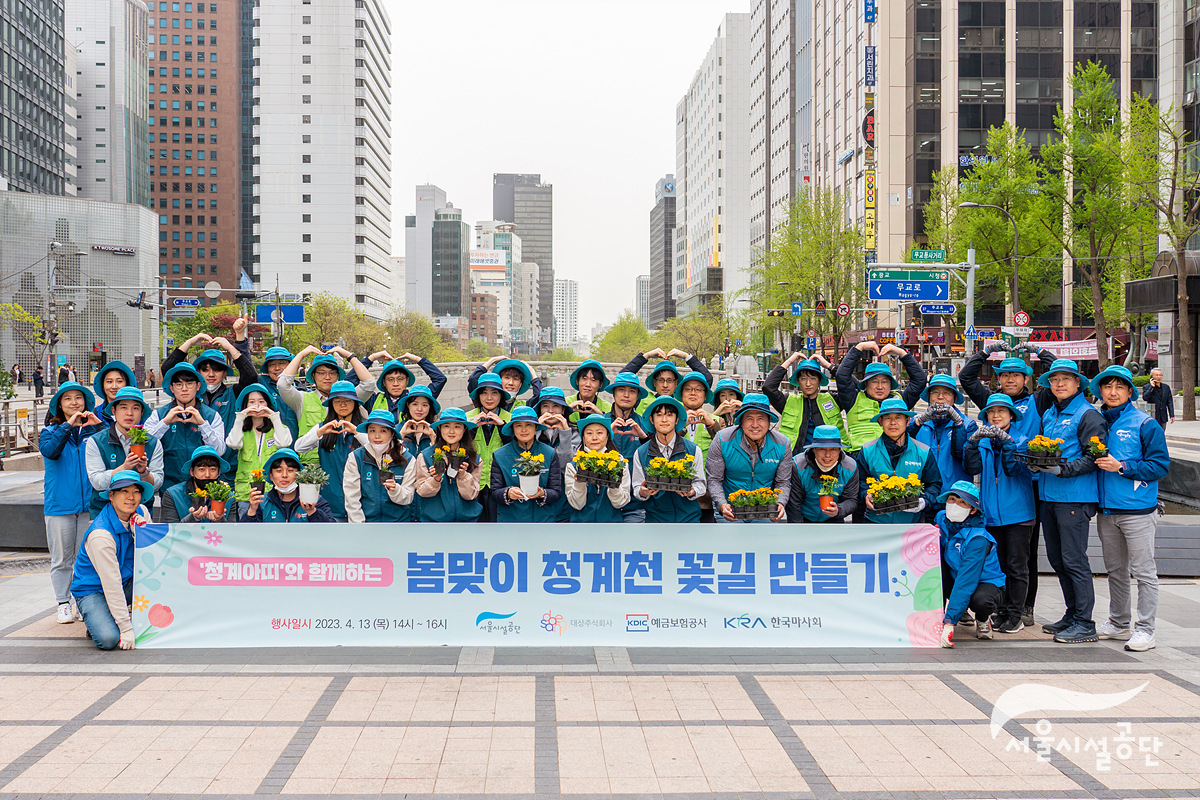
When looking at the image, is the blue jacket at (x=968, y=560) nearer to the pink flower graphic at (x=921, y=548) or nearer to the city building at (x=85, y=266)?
the pink flower graphic at (x=921, y=548)

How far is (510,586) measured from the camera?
24.6 feet

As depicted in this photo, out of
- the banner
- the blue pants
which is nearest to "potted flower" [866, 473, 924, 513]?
the banner

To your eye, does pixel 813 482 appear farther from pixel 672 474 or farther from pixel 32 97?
pixel 32 97

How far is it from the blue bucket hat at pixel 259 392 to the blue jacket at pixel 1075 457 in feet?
23.4

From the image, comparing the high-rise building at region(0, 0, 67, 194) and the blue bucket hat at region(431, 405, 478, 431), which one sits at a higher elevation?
the high-rise building at region(0, 0, 67, 194)

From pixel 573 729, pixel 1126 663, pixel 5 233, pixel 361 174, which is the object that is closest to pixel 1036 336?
pixel 1126 663

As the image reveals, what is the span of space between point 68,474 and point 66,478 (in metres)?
0.04

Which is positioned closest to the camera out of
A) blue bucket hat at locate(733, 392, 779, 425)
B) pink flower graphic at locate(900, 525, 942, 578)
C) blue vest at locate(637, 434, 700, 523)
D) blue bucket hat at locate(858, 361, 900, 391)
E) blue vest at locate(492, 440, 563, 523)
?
pink flower graphic at locate(900, 525, 942, 578)

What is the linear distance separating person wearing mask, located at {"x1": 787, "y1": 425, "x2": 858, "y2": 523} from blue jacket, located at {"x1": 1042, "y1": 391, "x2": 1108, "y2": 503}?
1700 mm

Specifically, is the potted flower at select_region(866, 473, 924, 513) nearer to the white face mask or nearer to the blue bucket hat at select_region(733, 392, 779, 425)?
the white face mask

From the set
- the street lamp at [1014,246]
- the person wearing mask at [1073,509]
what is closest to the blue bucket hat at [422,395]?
the person wearing mask at [1073,509]

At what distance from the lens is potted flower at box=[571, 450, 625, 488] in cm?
738

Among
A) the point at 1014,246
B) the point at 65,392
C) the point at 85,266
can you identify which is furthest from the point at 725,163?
the point at 65,392

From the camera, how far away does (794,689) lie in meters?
6.62
